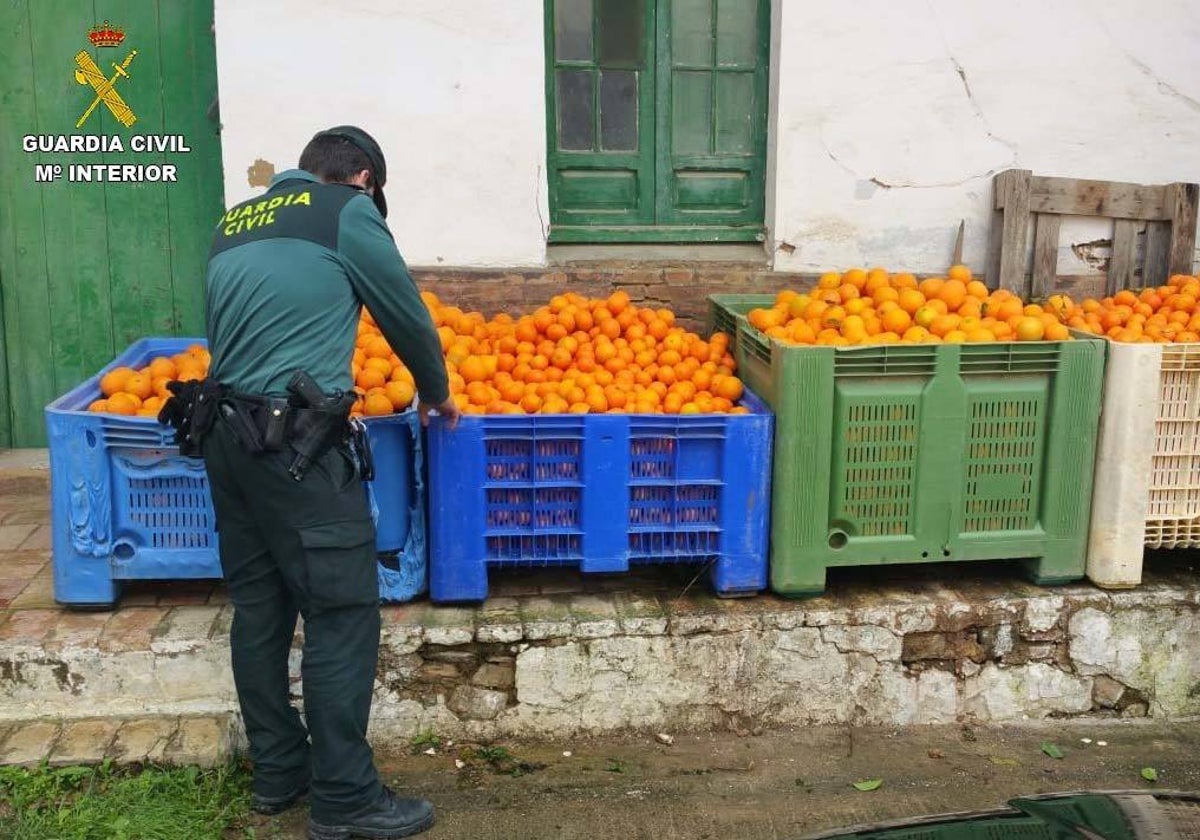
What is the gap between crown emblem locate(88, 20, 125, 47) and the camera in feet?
18.1

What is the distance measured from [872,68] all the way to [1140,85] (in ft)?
4.57

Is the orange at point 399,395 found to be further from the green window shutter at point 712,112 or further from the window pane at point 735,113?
the window pane at point 735,113

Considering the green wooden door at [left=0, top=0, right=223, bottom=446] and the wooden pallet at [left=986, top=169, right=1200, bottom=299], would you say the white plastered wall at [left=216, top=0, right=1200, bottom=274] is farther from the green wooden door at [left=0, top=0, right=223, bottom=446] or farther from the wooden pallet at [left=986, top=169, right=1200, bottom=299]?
the green wooden door at [left=0, top=0, right=223, bottom=446]

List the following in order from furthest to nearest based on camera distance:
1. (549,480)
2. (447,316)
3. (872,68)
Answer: (872,68) → (447,316) → (549,480)

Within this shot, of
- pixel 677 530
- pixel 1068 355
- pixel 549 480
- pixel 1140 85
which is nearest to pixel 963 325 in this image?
pixel 1068 355

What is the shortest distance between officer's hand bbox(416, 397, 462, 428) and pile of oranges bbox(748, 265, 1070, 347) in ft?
4.26

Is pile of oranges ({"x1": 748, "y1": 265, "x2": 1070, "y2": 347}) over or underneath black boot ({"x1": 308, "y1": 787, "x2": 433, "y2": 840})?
over

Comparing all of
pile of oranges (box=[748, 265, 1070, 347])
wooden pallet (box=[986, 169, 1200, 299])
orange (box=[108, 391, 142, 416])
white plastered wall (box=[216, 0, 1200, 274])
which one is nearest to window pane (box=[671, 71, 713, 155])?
white plastered wall (box=[216, 0, 1200, 274])

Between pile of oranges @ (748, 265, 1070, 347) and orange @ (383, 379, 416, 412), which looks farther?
pile of oranges @ (748, 265, 1070, 347)

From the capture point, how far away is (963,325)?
4.25m

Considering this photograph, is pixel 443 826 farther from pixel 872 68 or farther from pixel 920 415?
pixel 872 68

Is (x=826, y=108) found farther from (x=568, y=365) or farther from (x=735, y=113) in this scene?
(x=568, y=365)

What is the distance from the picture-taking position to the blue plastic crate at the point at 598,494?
13.0 feet

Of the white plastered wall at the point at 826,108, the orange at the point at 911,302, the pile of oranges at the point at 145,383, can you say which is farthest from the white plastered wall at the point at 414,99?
the orange at the point at 911,302
